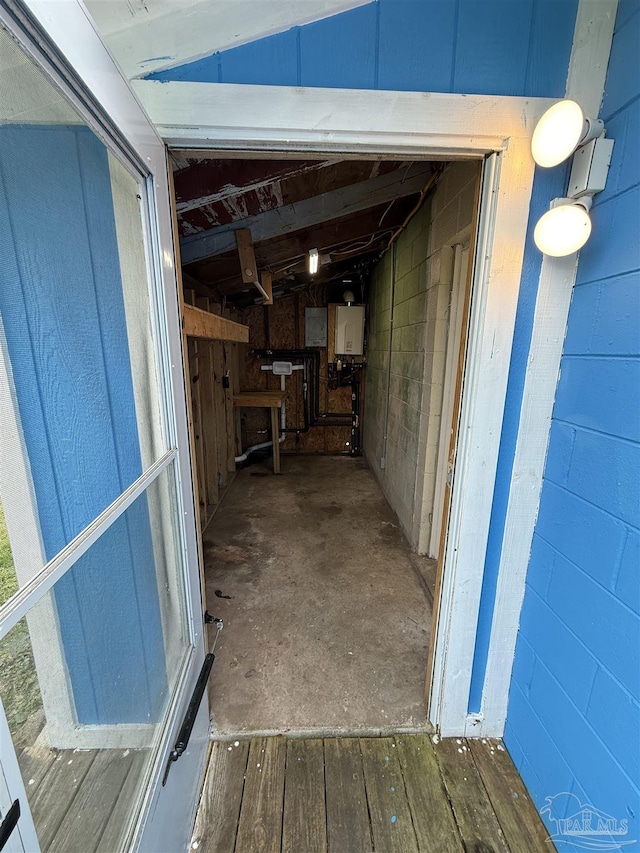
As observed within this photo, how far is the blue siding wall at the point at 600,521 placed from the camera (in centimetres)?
85

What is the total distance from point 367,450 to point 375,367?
121cm

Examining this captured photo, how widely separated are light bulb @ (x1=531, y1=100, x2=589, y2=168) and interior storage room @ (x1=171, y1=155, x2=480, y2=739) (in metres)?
0.19

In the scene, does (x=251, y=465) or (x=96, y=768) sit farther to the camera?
(x=251, y=465)

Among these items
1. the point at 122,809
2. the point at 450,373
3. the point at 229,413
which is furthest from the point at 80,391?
the point at 229,413

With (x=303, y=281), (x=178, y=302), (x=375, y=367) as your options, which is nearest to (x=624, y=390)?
(x=178, y=302)

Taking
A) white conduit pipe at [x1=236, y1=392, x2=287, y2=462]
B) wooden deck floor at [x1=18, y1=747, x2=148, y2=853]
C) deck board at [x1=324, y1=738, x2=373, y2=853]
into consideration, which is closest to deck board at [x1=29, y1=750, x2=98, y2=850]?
wooden deck floor at [x1=18, y1=747, x2=148, y2=853]

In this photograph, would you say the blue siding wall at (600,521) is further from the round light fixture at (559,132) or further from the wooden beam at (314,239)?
the wooden beam at (314,239)

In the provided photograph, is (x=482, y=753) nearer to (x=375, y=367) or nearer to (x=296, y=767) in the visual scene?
(x=296, y=767)

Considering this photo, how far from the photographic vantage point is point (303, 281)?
4492 millimetres

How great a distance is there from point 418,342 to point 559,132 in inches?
71.4

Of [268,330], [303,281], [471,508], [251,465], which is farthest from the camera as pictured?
[268,330]

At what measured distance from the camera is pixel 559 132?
0.88 m

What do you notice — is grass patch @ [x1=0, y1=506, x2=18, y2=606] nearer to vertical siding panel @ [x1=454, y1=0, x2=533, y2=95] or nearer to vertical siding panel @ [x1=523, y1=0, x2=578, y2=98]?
vertical siding panel @ [x1=454, y1=0, x2=533, y2=95]

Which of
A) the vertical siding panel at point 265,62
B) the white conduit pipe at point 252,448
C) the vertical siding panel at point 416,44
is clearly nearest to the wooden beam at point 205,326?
the vertical siding panel at point 265,62
